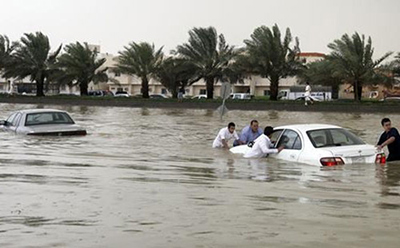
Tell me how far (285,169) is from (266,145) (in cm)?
124

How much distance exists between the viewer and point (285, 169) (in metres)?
11.9

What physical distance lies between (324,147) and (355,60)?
123ft

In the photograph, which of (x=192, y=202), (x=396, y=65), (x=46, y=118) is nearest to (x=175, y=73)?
(x=396, y=65)

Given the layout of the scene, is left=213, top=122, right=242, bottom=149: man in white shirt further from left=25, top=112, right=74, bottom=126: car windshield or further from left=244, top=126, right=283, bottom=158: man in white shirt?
left=25, top=112, right=74, bottom=126: car windshield

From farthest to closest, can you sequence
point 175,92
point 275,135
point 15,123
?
point 175,92, point 15,123, point 275,135

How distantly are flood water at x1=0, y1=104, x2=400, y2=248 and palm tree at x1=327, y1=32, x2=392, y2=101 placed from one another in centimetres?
3556

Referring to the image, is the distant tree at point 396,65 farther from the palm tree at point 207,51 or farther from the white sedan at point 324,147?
the white sedan at point 324,147

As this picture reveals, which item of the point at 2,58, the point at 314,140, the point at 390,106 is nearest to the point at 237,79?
the point at 390,106

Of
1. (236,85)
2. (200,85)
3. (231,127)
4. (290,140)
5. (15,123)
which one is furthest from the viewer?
(200,85)

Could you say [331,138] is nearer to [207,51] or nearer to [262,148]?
[262,148]

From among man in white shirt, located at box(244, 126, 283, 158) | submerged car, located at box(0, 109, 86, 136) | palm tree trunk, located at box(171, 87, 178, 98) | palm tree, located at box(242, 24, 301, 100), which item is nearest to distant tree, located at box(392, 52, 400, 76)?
palm tree, located at box(242, 24, 301, 100)

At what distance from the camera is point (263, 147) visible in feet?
42.6

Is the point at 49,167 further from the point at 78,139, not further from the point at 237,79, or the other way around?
the point at 237,79

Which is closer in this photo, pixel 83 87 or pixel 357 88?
pixel 357 88
